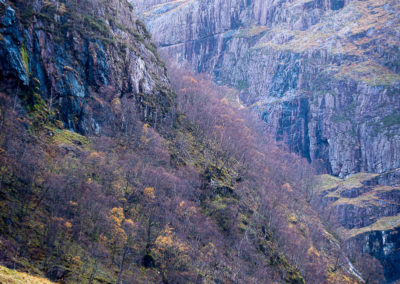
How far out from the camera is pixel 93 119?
92.2 meters

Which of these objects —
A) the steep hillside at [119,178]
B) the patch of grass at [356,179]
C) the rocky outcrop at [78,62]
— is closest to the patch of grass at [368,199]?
the patch of grass at [356,179]

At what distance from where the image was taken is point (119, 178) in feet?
246

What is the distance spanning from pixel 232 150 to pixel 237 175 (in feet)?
68.6

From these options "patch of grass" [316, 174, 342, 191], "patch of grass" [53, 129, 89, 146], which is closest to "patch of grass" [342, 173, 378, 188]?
"patch of grass" [316, 174, 342, 191]

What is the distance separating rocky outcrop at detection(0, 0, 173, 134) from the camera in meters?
78.1

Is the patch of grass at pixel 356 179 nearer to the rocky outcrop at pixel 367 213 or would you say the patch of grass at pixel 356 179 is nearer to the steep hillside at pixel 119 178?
the rocky outcrop at pixel 367 213

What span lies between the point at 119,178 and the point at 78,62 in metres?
40.3

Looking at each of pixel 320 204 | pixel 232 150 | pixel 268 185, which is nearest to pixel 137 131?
pixel 232 150

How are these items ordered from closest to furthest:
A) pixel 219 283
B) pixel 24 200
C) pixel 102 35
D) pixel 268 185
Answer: pixel 24 200 → pixel 219 283 → pixel 102 35 → pixel 268 185

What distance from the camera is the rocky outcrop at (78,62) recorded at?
78125 mm

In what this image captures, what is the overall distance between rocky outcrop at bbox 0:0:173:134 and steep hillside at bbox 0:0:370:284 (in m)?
0.35

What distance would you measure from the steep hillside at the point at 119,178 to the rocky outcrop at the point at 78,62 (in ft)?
1.16

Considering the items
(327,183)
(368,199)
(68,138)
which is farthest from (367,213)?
(68,138)

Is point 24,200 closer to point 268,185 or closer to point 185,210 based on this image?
point 185,210
